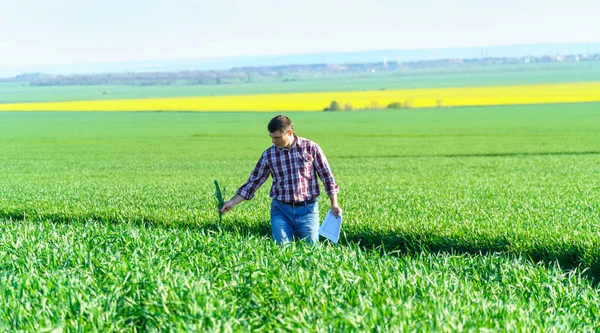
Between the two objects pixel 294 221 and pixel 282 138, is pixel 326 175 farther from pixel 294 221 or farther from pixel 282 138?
pixel 282 138

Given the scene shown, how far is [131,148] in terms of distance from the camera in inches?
1832

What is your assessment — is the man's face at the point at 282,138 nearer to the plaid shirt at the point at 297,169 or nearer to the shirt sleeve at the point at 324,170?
the plaid shirt at the point at 297,169

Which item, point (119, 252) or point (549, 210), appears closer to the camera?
point (119, 252)

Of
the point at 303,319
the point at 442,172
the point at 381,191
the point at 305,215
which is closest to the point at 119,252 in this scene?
the point at 305,215

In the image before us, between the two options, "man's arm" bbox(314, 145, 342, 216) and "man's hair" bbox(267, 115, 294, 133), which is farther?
"man's arm" bbox(314, 145, 342, 216)

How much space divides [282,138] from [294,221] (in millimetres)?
1114

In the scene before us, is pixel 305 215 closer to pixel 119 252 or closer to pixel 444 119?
pixel 119 252

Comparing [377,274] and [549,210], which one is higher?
[377,274]

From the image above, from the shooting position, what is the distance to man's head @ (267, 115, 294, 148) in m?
→ 8.64

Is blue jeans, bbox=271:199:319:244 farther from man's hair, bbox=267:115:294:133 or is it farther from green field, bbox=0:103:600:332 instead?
man's hair, bbox=267:115:294:133

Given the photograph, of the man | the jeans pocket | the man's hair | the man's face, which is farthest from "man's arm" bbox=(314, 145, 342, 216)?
the man's hair

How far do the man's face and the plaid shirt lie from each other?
114 mm

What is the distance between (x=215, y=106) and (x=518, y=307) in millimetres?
91895

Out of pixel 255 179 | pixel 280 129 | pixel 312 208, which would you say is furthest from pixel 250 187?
pixel 280 129
